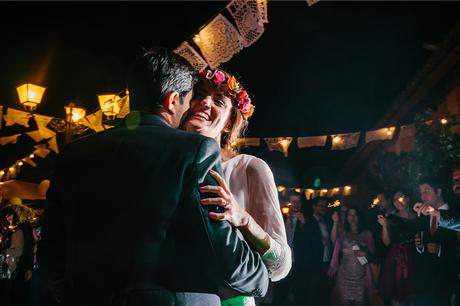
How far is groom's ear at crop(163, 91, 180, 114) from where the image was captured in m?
1.91

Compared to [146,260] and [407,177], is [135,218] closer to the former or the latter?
[146,260]

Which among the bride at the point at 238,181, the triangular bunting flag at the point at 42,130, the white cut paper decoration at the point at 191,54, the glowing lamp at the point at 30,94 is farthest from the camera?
the triangular bunting flag at the point at 42,130

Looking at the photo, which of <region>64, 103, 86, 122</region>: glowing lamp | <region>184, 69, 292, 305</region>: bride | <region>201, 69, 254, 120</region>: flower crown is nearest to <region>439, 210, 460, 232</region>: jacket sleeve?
<region>184, 69, 292, 305</region>: bride

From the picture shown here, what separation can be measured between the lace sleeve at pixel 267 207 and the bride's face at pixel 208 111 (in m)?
0.41

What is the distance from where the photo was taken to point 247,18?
20.1 feet

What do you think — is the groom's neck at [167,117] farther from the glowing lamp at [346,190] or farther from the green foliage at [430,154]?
the glowing lamp at [346,190]

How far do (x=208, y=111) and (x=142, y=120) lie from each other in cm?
112

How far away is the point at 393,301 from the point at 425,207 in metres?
2.10

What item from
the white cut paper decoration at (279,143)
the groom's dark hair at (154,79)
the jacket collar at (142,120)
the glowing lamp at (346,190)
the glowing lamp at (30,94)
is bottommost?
the jacket collar at (142,120)

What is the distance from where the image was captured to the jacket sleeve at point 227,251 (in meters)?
1.60

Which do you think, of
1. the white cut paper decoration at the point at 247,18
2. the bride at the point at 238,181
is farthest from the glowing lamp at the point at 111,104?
the bride at the point at 238,181

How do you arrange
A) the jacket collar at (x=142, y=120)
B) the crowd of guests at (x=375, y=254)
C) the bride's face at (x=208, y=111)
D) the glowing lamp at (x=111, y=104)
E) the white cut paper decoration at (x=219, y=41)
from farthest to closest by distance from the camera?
the glowing lamp at (x=111, y=104) < the crowd of guests at (x=375, y=254) < the white cut paper decoration at (x=219, y=41) < the bride's face at (x=208, y=111) < the jacket collar at (x=142, y=120)

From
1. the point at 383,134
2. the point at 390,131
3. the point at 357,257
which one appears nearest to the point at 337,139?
the point at 383,134

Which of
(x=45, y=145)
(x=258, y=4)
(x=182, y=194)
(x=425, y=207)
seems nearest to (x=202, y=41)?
(x=258, y=4)
